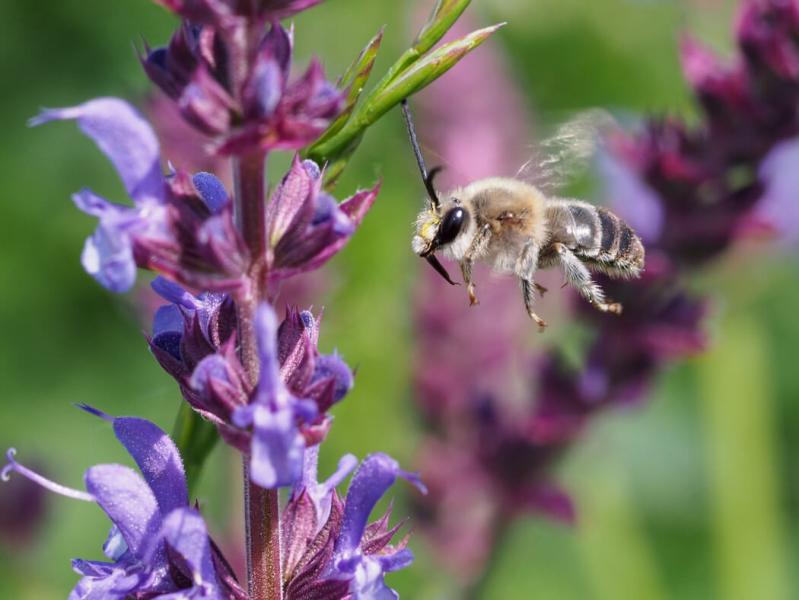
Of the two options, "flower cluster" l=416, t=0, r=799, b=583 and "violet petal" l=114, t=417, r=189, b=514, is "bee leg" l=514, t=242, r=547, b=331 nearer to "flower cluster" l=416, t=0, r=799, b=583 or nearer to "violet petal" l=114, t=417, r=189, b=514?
"flower cluster" l=416, t=0, r=799, b=583

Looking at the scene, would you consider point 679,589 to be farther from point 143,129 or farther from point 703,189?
point 143,129

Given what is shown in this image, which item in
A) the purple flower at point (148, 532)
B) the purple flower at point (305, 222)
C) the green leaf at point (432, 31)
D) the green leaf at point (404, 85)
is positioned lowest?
the purple flower at point (148, 532)

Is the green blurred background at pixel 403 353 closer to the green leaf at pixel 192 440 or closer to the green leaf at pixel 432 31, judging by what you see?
the green leaf at pixel 192 440

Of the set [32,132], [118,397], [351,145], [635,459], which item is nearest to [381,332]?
[118,397]

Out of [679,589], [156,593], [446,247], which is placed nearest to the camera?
[156,593]

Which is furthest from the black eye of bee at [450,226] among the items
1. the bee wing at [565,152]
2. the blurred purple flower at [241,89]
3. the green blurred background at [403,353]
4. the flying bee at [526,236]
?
the green blurred background at [403,353]

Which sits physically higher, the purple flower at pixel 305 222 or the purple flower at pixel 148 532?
the purple flower at pixel 305 222

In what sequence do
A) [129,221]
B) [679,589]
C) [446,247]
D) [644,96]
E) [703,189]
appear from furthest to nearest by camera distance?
[644,96]
[679,589]
[703,189]
[446,247]
[129,221]

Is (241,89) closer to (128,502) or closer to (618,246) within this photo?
(128,502)
